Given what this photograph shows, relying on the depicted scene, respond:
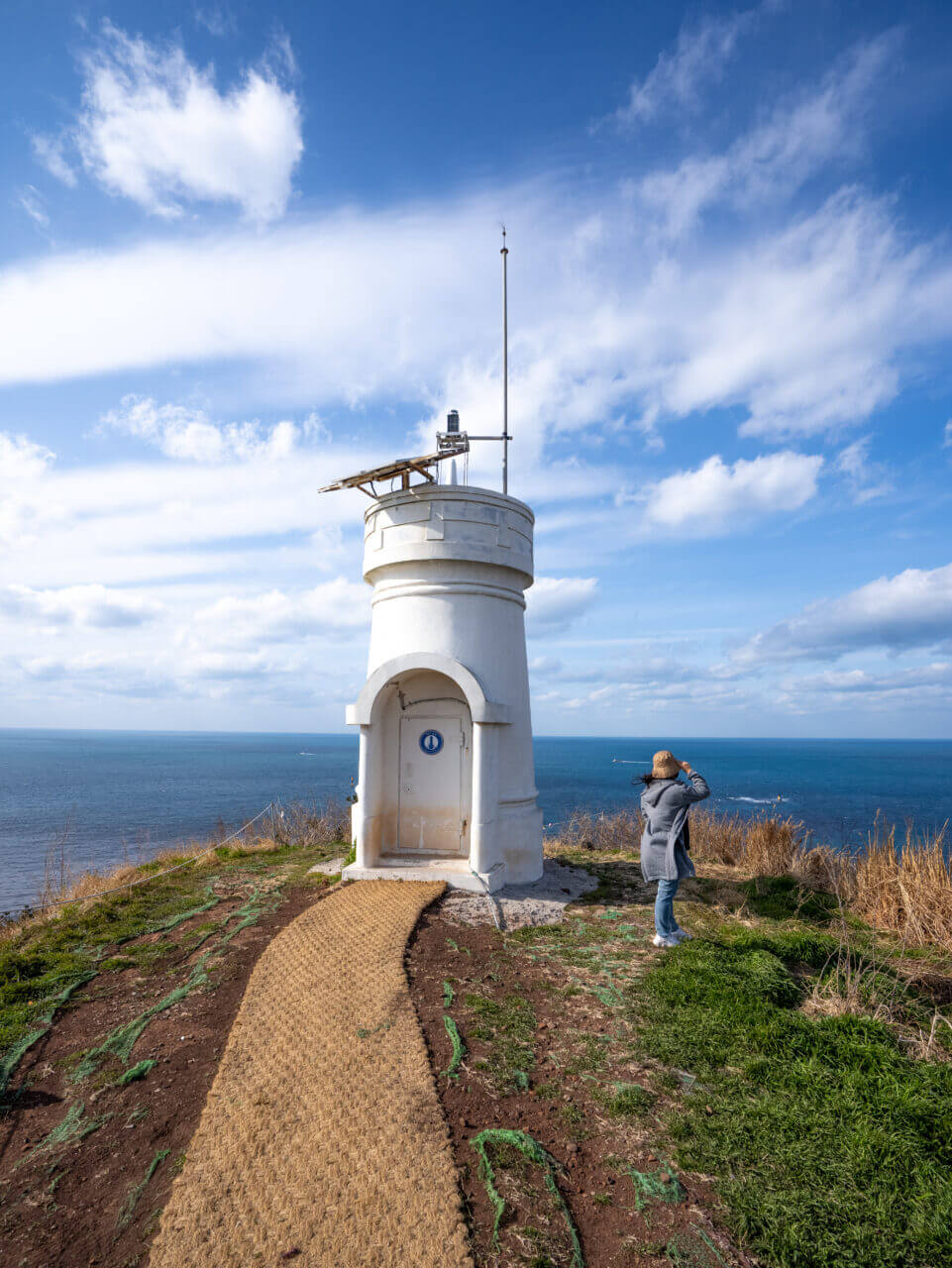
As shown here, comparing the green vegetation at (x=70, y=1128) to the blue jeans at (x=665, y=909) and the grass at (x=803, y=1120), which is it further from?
the blue jeans at (x=665, y=909)

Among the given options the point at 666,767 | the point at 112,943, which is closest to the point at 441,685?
the point at 666,767

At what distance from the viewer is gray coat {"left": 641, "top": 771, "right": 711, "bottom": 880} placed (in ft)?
23.9

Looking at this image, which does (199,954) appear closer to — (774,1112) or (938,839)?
(774,1112)

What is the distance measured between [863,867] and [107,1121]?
30.9ft

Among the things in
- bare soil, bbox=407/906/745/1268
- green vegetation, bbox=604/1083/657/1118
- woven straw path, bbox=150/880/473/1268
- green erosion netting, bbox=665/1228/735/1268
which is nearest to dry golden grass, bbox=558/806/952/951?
bare soil, bbox=407/906/745/1268

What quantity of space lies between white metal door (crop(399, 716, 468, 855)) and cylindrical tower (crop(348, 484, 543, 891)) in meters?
0.01

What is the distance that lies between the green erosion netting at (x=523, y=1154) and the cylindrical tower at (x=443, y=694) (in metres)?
5.72

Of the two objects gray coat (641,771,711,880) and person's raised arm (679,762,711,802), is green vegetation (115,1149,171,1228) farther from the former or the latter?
person's raised arm (679,762,711,802)

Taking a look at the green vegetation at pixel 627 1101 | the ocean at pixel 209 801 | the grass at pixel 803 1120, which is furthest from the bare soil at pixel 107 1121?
the ocean at pixel 209 801

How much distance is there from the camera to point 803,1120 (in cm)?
406

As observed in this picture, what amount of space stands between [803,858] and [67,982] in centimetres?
1033

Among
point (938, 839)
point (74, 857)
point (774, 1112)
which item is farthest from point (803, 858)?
point (74, 857)

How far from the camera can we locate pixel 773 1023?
521 centimetres

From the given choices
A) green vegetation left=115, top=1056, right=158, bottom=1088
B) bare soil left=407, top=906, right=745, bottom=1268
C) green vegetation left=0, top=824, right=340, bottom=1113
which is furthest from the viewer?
green vegetation left=0, top=824, right=340, bottom=1113
